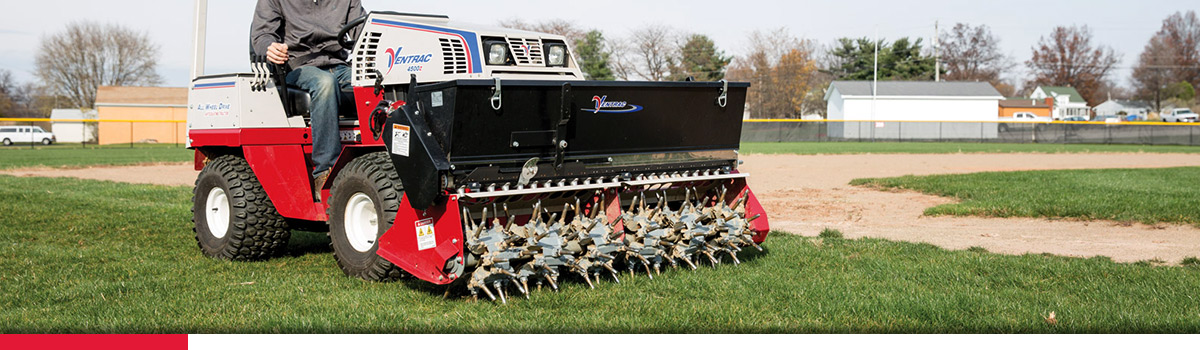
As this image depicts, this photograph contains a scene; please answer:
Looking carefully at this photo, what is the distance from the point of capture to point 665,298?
5.55m

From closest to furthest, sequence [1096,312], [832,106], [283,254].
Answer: [1096,312] → [283,254] → [832,106]

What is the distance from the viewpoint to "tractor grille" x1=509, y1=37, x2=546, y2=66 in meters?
6.09

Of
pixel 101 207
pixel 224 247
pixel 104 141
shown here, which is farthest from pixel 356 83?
pixel 104 141

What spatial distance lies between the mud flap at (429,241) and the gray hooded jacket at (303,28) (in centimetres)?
193

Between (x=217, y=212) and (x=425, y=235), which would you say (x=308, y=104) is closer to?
(x=217, y=212)

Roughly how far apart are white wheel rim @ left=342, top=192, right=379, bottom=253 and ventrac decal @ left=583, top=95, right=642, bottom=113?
1557 millimetres

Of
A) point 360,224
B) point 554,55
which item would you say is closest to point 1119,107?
point 554,55

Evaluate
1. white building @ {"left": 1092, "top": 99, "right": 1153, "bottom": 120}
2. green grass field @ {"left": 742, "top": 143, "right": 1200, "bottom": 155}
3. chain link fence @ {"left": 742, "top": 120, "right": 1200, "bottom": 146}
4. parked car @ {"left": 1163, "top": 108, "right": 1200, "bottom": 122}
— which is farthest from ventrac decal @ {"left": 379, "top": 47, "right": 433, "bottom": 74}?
white building @ {"left": 1092, "top": 99, "right": 1153, "bottom": 120}

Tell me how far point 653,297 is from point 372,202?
6.02ft

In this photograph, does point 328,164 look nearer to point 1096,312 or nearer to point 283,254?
point 283,254

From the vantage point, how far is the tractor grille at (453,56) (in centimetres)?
583

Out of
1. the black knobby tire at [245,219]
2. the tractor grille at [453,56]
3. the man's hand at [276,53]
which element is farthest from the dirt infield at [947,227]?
the man's hand at [276,53]

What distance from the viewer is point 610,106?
5926 millimetres

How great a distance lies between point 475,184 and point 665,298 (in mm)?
1272
